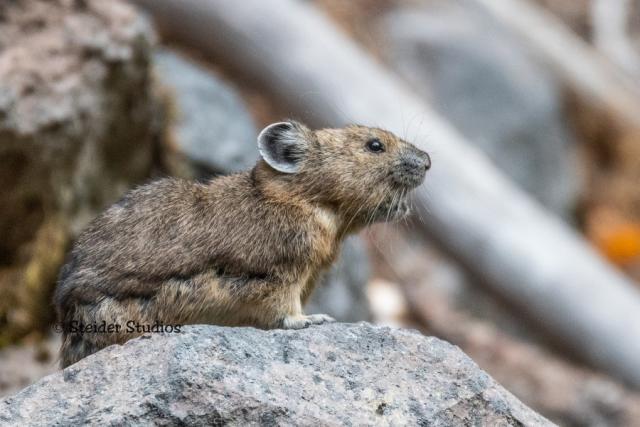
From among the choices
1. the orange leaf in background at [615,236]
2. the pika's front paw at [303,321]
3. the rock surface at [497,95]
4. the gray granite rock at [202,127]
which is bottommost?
the pika's front paw at [303,321]

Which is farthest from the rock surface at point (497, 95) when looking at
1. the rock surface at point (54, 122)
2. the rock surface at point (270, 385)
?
the rock surface at point (270, 385)

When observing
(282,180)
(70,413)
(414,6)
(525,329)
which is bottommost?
(70,413)

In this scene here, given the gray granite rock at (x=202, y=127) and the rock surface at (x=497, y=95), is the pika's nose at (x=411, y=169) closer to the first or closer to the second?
the gray granite rock at (x=202, y=127)

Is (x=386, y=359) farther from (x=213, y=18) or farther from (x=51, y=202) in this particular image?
(x=213, y=18)

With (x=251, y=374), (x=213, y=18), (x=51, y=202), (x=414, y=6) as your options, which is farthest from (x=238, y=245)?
(x=414, y=6)

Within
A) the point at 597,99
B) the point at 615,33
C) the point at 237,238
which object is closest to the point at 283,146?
the point at 237,238

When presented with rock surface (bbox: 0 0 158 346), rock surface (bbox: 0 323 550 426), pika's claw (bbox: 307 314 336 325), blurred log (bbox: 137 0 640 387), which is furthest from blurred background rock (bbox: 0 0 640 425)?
rock surface (bbox: 0 323 550 426)

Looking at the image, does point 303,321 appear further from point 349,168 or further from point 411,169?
point 411,169
